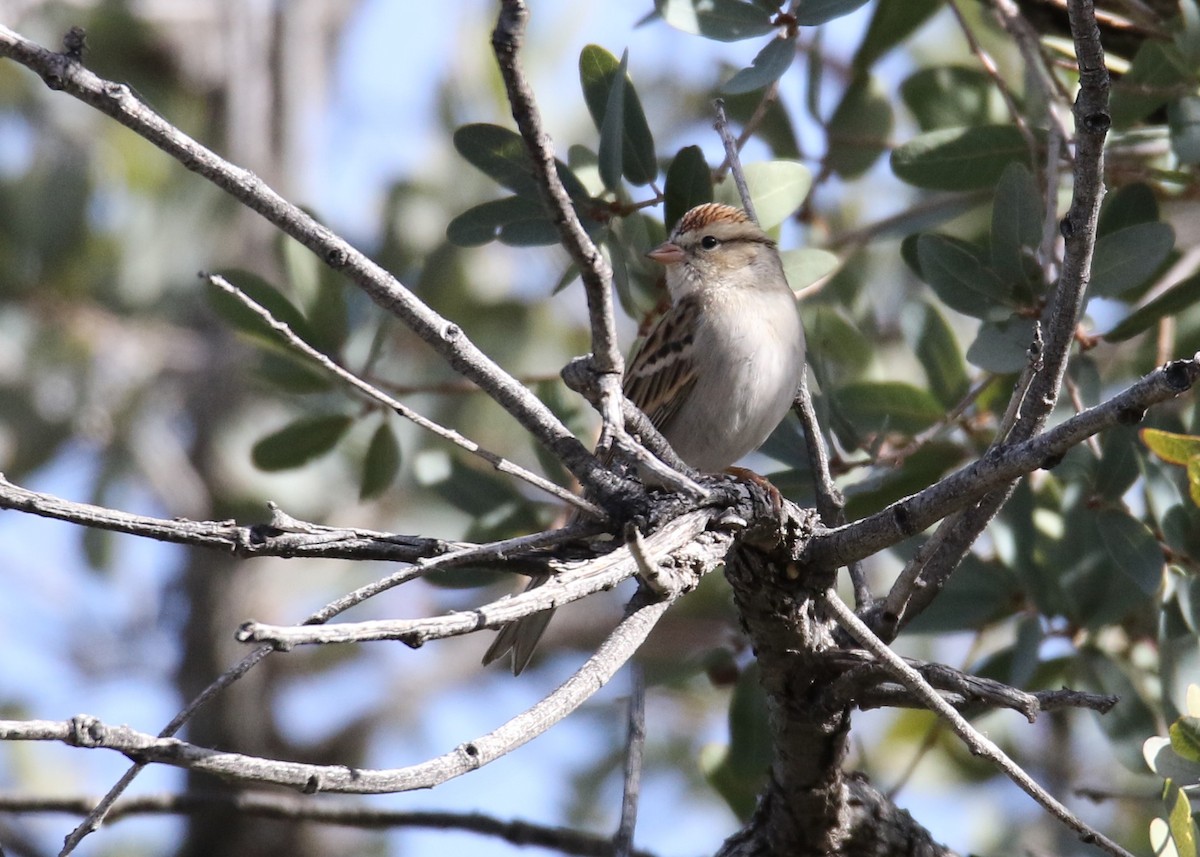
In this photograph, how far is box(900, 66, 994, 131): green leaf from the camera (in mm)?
3662

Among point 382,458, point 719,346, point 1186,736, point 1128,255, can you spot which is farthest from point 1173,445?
point 382,458

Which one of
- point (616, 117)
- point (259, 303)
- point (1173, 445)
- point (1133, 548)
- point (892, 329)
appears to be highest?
point (892, 329)

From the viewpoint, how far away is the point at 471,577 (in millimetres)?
2902

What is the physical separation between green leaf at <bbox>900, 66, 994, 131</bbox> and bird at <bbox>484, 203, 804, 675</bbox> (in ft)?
1.87

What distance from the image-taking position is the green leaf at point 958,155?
318cm

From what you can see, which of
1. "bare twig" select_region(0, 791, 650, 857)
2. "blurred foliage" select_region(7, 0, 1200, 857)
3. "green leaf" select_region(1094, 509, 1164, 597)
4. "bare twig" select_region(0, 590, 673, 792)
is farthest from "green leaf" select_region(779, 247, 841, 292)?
"bare twig" select_region(0, 590, 673, 792)

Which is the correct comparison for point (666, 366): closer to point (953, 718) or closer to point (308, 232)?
point (953, 718)

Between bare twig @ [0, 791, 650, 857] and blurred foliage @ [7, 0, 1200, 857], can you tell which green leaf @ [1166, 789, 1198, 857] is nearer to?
blurred foliage @ [7, 0, 1200, 857]

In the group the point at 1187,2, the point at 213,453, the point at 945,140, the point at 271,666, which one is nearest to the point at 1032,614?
the point at 945,140

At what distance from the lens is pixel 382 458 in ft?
11.4

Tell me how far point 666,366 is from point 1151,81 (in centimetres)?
149

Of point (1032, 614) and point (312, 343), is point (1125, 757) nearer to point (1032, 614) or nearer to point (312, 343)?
point (1032, 614)

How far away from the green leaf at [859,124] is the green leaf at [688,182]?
3.02 feet

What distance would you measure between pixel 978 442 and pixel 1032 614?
0.47 metres
